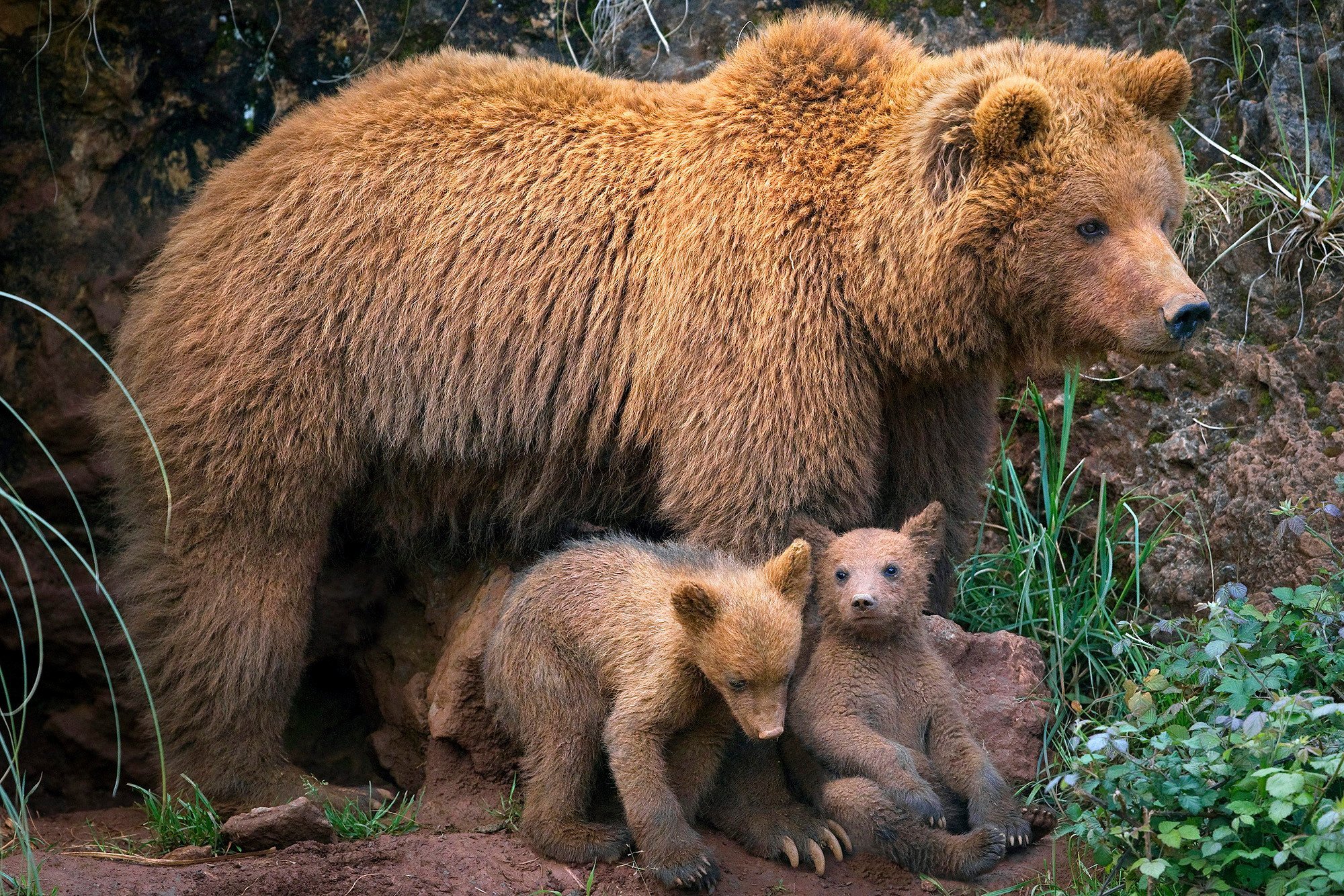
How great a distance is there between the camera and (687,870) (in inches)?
177

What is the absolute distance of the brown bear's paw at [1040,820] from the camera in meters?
4.95

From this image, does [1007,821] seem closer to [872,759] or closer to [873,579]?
[872,759]

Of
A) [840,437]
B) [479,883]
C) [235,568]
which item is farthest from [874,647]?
[235,568]

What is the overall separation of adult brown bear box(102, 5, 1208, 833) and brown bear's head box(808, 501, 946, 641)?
27 centimetres

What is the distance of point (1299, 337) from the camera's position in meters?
6.64

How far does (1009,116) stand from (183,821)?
428 centimetres

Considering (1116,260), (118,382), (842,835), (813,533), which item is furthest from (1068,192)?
(118,382)

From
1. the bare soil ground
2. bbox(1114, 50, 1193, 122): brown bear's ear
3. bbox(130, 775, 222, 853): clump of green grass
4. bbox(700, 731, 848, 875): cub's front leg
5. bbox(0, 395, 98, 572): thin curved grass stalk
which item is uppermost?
bbox(1114, 50, 1193, 122): brown bear's ear

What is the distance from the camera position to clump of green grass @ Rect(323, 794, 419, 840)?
5.37 m

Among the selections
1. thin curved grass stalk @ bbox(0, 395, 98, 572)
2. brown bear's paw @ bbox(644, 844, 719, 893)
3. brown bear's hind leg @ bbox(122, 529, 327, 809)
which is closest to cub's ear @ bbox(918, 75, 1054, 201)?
brown bear's paw @ bbox(644, 844, 719, 893)

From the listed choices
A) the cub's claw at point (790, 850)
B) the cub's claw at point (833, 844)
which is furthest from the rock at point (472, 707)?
the cub's claw at point (833, 844)

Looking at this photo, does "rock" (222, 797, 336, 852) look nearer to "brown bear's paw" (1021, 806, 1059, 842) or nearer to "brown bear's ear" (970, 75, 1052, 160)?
"brown bear's paw" (1021, 806, 1059, 842)

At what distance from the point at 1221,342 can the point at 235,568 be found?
4826mm

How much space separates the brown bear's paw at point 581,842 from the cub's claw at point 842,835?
0.74 metres
